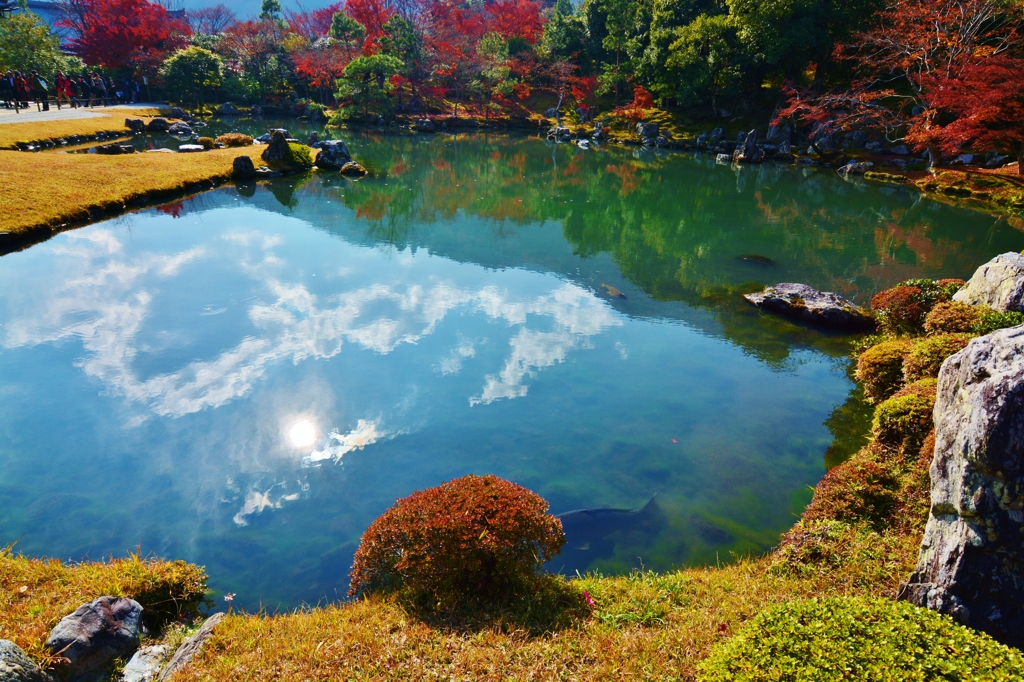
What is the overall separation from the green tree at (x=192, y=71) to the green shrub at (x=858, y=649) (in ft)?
208

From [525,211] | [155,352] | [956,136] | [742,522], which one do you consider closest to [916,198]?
[956,136]

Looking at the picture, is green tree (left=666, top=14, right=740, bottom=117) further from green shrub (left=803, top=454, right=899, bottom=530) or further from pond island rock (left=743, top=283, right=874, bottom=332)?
green shrub (left=803, top=454, right=899, bottom=530)

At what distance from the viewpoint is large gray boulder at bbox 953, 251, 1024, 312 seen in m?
9.41

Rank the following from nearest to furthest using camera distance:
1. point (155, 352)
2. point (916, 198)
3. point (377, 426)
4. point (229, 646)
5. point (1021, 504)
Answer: point (1021, 504)
point (229, 646)
point (377, 426)
point (155, 352)
point (916, 198)

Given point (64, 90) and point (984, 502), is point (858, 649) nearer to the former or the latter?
point (984, 502)

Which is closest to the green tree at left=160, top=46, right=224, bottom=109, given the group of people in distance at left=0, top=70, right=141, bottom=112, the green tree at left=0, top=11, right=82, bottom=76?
the group of people in distance at left=0, top=70, right=141, bottom=112

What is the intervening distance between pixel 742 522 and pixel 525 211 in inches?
779

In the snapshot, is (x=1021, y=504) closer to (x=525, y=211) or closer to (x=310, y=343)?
(x=310, y=343)

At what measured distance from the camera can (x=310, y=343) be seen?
38.3ft

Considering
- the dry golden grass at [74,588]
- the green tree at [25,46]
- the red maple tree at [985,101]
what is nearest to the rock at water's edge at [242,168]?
the green tree at [25,46]

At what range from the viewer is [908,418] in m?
7.24

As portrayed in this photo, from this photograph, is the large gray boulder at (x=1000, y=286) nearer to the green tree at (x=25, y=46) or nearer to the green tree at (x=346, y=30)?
the green tree at (x=25, y=46)

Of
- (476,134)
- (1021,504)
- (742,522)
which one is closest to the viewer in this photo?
(1021,504)

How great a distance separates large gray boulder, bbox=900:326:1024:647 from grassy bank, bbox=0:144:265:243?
22622 millimetres
